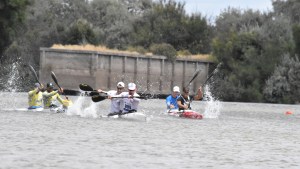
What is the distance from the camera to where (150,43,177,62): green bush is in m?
69.0

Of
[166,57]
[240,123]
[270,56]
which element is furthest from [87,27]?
[240,123]

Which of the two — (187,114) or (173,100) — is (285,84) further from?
(187,114)

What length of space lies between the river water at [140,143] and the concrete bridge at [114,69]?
2823cm

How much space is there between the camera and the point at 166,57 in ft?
227

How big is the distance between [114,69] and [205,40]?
629 inches

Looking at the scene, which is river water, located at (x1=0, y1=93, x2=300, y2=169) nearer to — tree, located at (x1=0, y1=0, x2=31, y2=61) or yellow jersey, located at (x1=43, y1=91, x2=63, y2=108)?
yellow jersey, located at (x1=43, y1=91, x2=63, y2=108)

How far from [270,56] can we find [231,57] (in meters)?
3.25

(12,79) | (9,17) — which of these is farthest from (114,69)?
(9,17)

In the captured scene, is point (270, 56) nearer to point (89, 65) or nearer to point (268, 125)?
point (89, 65)

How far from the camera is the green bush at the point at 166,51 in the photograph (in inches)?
2717

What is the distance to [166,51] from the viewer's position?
228ft

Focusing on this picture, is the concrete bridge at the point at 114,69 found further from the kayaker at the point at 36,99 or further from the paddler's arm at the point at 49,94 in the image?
the paddler's arm at the point at 49,94

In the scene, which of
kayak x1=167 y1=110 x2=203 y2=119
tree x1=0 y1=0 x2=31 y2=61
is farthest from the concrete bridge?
kayak x1=167 y1=110 x2=203 y2=119

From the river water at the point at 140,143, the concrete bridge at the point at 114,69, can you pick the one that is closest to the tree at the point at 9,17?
the concrete bridge at the point at 114,69
